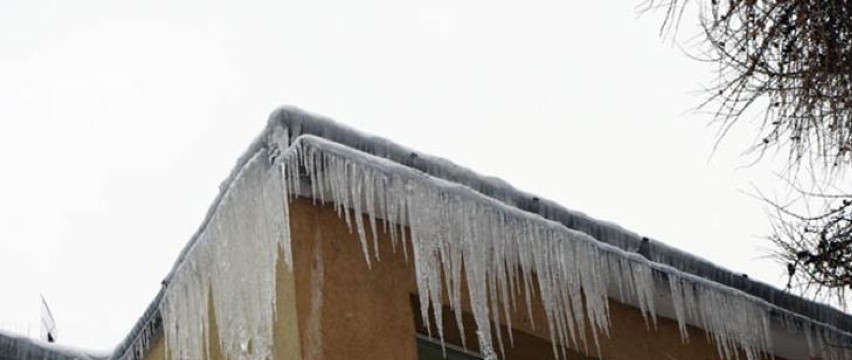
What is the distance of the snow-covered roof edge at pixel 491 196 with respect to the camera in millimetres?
7492

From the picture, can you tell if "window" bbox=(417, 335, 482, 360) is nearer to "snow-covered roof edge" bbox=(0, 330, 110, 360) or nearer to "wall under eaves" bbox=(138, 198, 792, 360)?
"wall under eaves" bbox=(138, 198, 792, 360)

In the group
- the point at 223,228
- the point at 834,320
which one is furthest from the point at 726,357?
the point at 223,228

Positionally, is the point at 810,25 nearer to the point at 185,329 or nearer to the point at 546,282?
the point at 546,282

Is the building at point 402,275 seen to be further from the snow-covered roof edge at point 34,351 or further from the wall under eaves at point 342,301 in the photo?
the snow-covered roof edge at point 34,351

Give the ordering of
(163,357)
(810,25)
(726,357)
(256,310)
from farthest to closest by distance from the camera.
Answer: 1. (726,357)
2. (163,357)
3. (256,310)
4. (810,25)

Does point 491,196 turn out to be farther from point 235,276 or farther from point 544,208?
point 235,276

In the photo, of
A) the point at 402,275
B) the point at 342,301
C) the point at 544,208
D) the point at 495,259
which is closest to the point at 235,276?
the point at 342,301

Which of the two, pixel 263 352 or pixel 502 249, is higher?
pixel 502 249

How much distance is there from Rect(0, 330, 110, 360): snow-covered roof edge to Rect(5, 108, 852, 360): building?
36 centimetres

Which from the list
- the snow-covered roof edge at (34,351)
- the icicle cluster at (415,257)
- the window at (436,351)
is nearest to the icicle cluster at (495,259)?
the icicle cluster at (415,257)

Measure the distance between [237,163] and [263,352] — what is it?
0.77 meters

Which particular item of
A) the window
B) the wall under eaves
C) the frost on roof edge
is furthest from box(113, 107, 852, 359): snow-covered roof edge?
the window

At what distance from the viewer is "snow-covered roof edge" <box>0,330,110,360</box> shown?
8.45 meters

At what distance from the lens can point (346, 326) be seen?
23.8 feet
